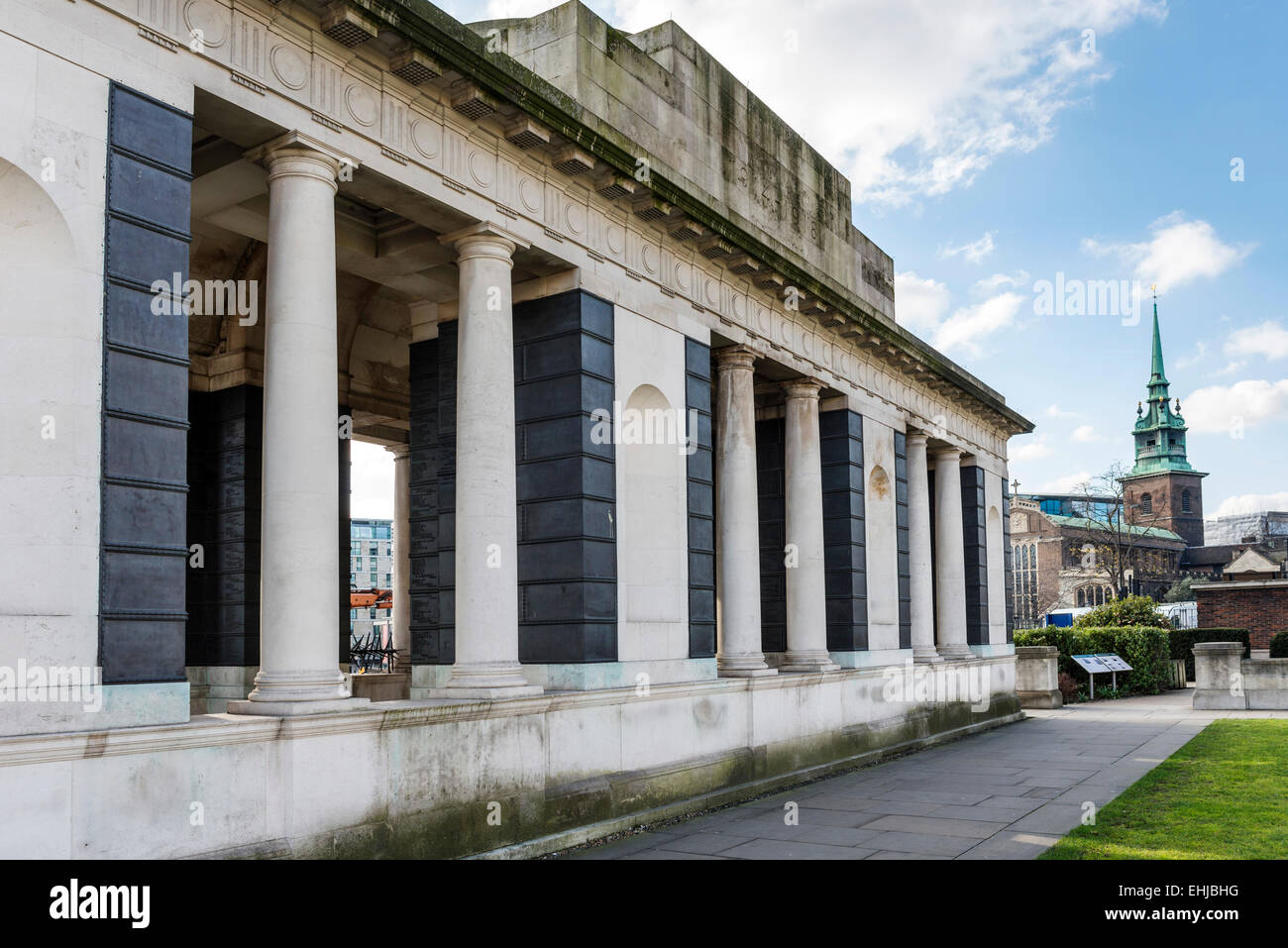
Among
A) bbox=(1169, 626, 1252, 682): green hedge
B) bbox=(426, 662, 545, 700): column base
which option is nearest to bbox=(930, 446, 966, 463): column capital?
bbox=(426, 662, 545, 700): column base

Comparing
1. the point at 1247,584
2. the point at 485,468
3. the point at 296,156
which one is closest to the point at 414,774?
the point at 485,468

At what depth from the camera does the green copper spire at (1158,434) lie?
13475 cm

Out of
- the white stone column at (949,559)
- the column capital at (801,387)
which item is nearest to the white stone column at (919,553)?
the white stone column at (949,559)

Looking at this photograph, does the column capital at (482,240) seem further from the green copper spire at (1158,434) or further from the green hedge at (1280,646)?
the green copper spire at (1158,434)

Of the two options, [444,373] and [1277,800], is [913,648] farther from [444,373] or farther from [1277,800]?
[444,373]

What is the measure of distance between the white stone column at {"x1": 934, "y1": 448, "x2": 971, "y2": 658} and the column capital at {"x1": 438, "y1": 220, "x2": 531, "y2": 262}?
55.8 ft

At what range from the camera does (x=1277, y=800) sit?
46.3 ft

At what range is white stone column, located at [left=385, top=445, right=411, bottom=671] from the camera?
61.4 feet

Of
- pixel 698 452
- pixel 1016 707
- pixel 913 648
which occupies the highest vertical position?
pixel 698 452

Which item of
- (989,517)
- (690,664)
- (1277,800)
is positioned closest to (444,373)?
(690,664)

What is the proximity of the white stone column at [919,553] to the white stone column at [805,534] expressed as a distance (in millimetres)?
4766

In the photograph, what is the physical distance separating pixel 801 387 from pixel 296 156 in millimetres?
11237

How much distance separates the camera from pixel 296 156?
10258 millimetres
